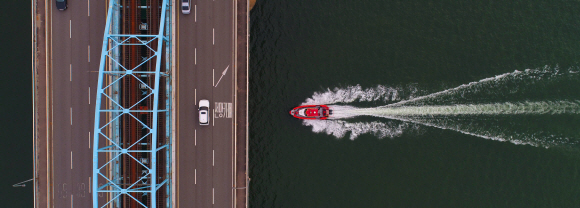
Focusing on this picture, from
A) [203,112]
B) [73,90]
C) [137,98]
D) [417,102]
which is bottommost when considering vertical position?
[203,112]

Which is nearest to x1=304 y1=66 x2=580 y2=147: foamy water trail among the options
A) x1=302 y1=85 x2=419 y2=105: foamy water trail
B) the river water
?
x1=302 y1=85 x2=419 y2=105: foamy water trail

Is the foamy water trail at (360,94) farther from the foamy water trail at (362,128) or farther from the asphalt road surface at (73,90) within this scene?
the asphalt road surface at (73,90)

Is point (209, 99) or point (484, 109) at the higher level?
point (209, 99)

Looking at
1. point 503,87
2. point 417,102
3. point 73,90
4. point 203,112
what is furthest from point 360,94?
point 73,90

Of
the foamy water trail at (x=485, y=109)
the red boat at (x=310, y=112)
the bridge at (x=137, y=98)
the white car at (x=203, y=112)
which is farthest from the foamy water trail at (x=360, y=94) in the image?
the white car at (x=203, y=112)

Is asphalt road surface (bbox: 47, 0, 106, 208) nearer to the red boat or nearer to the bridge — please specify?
the bridge

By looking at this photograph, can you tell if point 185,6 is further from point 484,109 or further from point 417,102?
point 484,109
